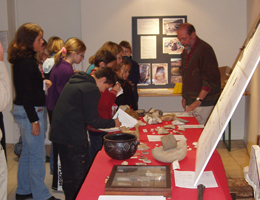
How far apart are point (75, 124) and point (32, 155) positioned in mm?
752

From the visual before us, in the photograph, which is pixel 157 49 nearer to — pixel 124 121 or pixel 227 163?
pixel 227 163

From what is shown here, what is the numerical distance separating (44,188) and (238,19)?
381 cm

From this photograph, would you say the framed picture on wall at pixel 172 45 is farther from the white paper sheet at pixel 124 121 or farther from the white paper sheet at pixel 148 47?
the white paper sheet at pixel 124 121

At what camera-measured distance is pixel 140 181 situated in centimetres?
116

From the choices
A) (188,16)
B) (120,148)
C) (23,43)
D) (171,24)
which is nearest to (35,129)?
(23,43)

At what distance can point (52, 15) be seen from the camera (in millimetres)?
4746

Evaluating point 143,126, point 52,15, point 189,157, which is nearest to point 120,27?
point 52,15

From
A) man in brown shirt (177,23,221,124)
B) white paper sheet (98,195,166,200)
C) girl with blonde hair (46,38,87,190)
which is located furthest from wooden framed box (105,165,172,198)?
man in brown shirt (177,23,221,124)

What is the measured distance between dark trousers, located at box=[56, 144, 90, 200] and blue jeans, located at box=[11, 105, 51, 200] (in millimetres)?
514

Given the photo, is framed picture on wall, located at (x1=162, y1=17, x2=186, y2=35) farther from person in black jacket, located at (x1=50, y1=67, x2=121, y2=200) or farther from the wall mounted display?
person in black jacket, located at (x1=50, y1=67, x2=121, y2=200)

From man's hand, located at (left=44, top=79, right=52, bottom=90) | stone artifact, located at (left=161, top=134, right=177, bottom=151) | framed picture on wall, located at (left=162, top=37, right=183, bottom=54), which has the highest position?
framed picture on wall, located at (left=162, top=37, right=183, bottom=54)

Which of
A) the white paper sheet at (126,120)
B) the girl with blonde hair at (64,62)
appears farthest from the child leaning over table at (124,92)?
the white paper sheet at (126,120)

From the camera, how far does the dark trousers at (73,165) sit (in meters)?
2.01

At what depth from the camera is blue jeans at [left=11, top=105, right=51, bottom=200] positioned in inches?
93.8
